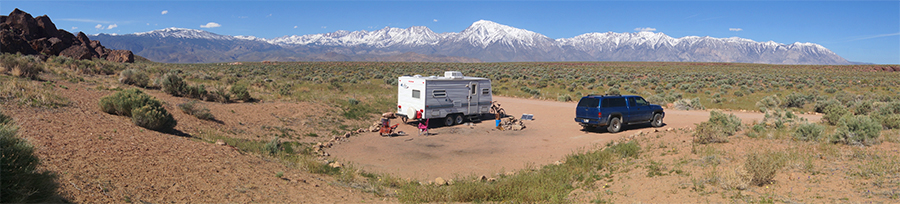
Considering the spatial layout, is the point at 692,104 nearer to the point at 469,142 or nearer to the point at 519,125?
the point at 519,125

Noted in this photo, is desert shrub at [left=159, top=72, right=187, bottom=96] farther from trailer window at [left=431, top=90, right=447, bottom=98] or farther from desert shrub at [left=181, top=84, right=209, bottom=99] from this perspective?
trailer window at [left=431, top=90, right=447, bottom=98]

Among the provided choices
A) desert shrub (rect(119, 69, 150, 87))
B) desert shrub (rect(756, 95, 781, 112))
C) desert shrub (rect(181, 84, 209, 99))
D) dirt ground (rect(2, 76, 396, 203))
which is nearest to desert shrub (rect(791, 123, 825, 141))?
dirt ground (rect(2, 76, 396, 203))

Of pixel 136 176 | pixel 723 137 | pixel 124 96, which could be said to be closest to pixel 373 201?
pixel 136 176

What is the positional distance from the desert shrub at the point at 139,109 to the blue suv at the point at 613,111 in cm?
1255

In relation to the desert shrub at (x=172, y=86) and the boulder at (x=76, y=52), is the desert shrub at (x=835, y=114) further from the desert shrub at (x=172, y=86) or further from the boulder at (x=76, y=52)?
the boulder at (x=76, y=52)

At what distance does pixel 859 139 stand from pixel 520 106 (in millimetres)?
14771

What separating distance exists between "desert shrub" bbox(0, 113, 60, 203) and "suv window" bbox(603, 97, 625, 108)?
13.8m

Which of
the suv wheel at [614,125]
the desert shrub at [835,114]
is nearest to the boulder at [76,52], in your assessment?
the suv wheel at [614,125]

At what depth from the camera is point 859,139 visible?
930cm

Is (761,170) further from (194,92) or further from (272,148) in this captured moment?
(194,92)

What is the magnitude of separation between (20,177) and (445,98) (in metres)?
13.2

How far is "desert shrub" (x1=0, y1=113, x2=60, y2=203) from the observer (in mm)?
4207

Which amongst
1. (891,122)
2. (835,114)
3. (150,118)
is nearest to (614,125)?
(835,114)

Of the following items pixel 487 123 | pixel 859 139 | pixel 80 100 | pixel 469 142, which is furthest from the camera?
pixel 487 123
